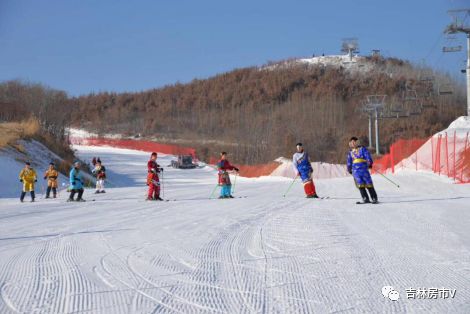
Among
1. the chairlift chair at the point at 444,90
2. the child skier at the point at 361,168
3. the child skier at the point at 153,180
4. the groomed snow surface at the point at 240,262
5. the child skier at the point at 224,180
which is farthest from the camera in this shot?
the chairlift chair at the point at 444,90

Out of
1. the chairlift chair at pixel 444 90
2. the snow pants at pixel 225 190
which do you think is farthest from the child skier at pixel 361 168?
the chairlift chair at pixel 444 90

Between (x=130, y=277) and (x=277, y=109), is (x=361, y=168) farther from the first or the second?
(x=277, y=109)

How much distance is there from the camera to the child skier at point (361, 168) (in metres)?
14.3

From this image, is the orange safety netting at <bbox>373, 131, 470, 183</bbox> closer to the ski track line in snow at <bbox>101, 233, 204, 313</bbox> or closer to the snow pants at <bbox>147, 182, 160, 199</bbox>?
the snow pants at <bbox>147, 182, 160, 199</bbox>

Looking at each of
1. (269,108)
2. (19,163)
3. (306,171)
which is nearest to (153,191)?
(306,171)

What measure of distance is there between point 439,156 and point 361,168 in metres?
11.5

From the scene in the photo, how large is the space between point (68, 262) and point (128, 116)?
415 feet

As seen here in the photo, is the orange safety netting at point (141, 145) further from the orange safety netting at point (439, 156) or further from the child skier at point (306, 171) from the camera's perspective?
the child skier at point (306, 171)

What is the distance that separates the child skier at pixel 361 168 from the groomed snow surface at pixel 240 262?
6.45ft

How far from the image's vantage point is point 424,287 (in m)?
5.16

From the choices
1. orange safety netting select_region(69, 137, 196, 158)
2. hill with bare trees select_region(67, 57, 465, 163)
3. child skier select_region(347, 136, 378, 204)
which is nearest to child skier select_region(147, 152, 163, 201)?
child skier select_region(347, 136, 378, 204)

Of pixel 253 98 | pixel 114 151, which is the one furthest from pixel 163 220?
pixel 253 98

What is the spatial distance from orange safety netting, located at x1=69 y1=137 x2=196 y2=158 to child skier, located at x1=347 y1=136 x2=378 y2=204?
5678 centimetres

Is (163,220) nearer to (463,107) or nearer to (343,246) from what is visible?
(343,246)
